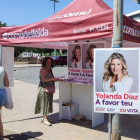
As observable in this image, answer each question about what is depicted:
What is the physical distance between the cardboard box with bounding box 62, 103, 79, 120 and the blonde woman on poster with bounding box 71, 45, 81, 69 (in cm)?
112

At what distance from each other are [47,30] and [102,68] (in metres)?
1.74

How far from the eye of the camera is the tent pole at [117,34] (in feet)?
10.8

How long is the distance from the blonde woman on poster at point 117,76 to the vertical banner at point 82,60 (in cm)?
238

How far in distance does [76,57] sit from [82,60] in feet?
0.70

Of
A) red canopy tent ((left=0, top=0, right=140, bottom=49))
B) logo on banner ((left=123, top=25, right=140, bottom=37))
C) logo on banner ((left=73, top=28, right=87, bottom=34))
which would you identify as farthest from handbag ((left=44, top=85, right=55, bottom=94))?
logo on banner ((left=123, top=25, right=140, bottom=37))

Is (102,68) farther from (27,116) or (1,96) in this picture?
(27,116)

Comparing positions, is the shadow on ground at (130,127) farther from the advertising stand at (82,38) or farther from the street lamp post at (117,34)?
the street lamp post at (117,34)

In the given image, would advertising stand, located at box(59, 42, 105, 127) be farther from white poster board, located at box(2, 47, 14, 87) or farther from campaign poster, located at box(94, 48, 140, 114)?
campaign poster, located at box(94, 48, 140, 114)

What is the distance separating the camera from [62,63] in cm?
3172

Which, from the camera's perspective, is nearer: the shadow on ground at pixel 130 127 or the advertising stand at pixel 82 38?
the advertising stand at pixel 82 38

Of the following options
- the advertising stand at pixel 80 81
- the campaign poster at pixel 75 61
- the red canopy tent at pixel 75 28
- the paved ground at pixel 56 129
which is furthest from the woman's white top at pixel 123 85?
the campaign poster at pixel 75 61

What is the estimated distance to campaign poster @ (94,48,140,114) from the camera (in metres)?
3.22

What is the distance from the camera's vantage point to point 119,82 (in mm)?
3258

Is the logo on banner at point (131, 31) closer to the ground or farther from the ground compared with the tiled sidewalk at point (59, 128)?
farther from the ground
